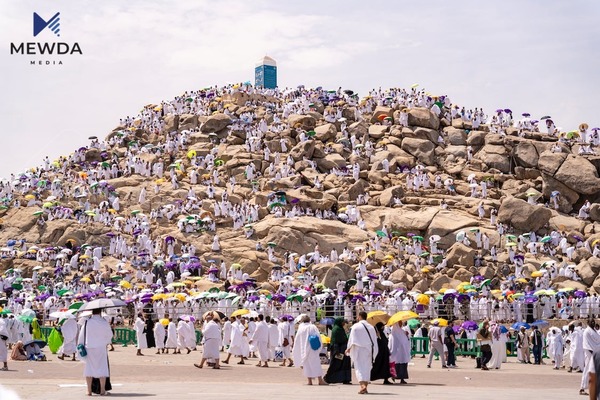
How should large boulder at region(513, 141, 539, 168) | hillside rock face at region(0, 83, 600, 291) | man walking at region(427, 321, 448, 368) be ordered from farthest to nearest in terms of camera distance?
large boulder at region(513, 141, 539, 168)
hillside rock face at region(0, 83, 600, 291)
man walking at region(427, 321, 448, 368)

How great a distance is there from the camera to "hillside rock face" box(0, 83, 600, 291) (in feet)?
145

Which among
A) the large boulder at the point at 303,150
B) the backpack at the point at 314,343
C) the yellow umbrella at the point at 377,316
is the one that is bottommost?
the backpack at the point at 314,343

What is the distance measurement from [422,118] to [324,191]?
9534 millimetres

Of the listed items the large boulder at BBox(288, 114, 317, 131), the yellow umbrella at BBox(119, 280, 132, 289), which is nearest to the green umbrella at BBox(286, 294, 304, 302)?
the yellow umbrella at BBox(119, 280, 132, 289)

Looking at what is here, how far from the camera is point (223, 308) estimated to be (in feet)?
113

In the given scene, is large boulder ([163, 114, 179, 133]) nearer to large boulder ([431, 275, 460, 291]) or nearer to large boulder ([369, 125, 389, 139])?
→ large boulder ([369, 125, 389, 139])

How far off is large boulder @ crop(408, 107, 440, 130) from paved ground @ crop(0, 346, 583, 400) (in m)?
33.7

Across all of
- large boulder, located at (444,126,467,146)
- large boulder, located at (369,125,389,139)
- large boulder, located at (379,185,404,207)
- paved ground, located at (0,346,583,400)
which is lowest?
paved ground, located at (0,346,583,400)

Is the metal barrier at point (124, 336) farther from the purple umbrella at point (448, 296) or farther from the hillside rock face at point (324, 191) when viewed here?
the hillside rock face at point (324, 191)

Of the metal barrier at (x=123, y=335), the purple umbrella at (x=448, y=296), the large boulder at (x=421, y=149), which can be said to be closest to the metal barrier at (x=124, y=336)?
the metal barrier at (x=123, y=335)

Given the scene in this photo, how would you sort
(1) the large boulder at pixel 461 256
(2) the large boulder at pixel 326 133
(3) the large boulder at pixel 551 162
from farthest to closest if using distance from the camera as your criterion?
(2) the large boulder at pixel 326 133, (3) the large boulder at pixel 551 162, (1) the large boulder at pixel 461 256

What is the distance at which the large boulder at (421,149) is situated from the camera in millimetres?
54500

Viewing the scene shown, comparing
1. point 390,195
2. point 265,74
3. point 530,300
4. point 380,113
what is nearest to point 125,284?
point 390,195

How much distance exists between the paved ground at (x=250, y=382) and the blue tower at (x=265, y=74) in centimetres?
4934
